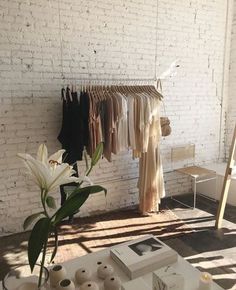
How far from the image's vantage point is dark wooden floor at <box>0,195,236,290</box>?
8.40ft

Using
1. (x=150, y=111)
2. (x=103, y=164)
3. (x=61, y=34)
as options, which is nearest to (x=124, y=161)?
(x=103, y=164)

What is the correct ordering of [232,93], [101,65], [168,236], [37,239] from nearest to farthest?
[37,239] → [168,236] → [101,65] → [232,93]

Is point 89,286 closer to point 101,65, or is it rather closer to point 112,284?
point 112,284

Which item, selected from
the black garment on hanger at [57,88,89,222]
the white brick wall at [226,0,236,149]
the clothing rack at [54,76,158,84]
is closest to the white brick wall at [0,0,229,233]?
the clothing rack at [54,76,158,84]

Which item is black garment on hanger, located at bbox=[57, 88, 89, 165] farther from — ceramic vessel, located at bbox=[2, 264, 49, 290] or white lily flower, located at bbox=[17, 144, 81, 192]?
white lily flower, located at bbox=[17, 144, 81, 192]

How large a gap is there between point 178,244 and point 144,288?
5.18 ft

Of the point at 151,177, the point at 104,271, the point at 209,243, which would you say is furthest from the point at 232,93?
the point at 104,271

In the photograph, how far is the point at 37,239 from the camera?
38.3 inches

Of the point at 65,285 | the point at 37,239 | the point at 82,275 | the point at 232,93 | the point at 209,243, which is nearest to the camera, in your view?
the point at 37,239

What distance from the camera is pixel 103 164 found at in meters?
3.55

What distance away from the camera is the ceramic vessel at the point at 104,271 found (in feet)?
4.80

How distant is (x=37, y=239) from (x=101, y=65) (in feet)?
8.81

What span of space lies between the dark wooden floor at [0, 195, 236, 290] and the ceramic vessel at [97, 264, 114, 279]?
124cm

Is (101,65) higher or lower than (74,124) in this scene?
higher
